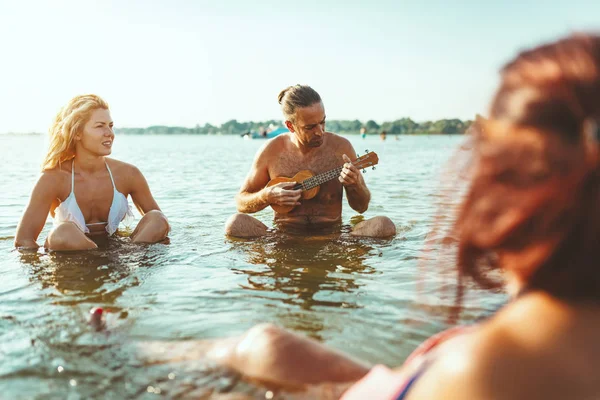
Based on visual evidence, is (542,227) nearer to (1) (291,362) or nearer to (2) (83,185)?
(1) (291,362)

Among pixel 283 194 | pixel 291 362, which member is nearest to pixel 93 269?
pixel 283 194

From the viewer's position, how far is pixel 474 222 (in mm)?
1293

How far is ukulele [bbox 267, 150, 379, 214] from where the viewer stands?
6.12m

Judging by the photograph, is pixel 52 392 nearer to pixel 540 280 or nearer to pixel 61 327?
pixel 61 327

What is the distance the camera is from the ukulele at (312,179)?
6.12 meters

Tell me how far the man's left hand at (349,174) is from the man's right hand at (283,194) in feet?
1.79

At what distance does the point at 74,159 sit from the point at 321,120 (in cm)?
254

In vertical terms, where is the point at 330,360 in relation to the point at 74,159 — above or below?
below

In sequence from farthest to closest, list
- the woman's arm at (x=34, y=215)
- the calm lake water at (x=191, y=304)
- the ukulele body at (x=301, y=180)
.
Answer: the ukulele body at (x=301, y=180)
the woman's arm at (x=34, y=215)
the calm lake water at (x=191, y=304)

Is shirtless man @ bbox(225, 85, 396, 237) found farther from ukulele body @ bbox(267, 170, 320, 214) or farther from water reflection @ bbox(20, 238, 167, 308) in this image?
water reflection @ bbox(20, 238, 167, 308)

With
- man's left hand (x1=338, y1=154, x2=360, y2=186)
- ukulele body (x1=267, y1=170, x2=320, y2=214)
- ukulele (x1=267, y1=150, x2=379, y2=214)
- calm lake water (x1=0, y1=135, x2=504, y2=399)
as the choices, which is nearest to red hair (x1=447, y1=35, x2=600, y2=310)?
calm lake water (x1=0, y1=135, x2=504, y2=399)

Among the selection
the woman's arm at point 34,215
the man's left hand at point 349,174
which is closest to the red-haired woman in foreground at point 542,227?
the man's left hand at point 349,174

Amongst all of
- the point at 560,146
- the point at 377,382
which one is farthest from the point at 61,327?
the point at 560,146

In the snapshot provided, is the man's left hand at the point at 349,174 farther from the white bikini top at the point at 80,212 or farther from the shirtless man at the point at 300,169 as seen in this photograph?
the white bikini top at the point at 80,212
